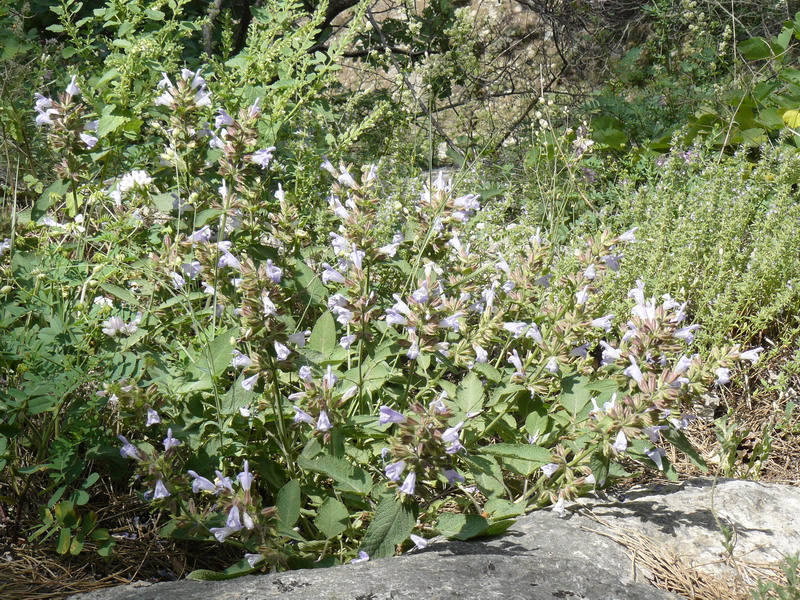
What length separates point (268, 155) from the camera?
2094mm

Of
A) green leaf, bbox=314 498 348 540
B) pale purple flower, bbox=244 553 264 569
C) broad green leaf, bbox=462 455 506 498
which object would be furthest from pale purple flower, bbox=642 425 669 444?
pale purple flower, bbox=244 553 264 569

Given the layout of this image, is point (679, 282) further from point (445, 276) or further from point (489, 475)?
point (489, 475)

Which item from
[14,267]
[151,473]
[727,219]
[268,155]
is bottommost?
[727,219]

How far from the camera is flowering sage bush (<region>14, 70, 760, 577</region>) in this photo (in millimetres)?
1822

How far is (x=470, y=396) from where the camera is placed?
2135 mm

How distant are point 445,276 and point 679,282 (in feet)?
3.87

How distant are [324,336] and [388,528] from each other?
0.64 meters

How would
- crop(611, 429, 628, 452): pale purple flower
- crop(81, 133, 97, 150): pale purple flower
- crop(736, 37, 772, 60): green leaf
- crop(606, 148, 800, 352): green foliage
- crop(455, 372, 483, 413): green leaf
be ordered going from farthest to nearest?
crop(736, 37, 772, 60): green leaf → crop(606, 148, 800, 352): green foliage → crop(81, 133, 97, 150): pale purple flower → crop(455, 372, 483, 413): green leaf → crop(611, 429, 628, 452): pale purple flower

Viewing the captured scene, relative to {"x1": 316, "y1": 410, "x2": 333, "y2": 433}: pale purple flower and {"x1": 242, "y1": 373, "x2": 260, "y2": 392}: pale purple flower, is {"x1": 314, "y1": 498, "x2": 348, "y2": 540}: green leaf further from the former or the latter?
{"x1": 242, "y1": 373, "x2": 260, "y2": 392}: pale purple flower

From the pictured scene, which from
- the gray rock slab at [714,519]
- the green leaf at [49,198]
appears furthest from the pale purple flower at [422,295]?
the green leaf at [49,198]

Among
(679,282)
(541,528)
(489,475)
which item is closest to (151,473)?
(489,475)

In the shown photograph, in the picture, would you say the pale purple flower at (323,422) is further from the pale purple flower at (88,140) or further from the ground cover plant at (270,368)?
the pale purple flower at (88,140)

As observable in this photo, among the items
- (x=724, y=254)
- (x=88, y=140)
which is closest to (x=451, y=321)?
(x=88, y=140)

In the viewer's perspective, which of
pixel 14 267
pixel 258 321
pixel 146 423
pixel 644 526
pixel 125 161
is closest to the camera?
pixel 258 321
